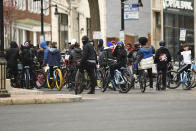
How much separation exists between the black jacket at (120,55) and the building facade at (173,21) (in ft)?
68.8

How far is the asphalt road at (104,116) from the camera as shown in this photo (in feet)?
40.0

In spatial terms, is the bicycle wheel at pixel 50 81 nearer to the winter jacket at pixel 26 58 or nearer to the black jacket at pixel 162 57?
the winter jacket at pixel 26 58

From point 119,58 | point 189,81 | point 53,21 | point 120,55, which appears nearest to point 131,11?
point 189,81

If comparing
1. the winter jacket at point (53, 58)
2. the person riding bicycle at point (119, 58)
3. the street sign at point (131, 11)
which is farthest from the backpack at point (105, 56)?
the street sign at point (131, 11)

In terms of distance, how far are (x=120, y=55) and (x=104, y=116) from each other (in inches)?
388

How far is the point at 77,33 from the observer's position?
78.0m

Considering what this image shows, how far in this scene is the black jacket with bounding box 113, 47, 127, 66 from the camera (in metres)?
23.8

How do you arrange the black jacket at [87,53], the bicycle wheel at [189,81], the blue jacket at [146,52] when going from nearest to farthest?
the black jacket at [87,53] → the blue jacket at [146,52] → the bicycle wheel at [189,81]

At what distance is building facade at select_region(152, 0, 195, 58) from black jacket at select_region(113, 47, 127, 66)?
2097 cm

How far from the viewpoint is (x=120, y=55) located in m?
23.9

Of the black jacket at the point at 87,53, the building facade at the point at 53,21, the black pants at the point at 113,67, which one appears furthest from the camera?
the building facade at the point at 53,21

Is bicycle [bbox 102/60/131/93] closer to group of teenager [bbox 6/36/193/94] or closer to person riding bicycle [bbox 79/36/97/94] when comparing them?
group of teenager [bbox 6/36/193/94]

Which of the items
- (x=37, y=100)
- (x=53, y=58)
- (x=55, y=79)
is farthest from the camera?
(x=53, y=58)

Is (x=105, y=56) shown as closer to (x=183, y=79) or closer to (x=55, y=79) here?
(x=55, y=79)
